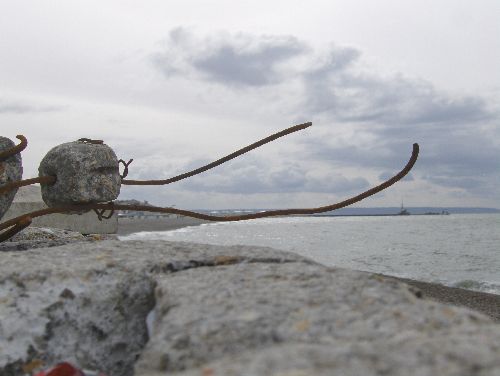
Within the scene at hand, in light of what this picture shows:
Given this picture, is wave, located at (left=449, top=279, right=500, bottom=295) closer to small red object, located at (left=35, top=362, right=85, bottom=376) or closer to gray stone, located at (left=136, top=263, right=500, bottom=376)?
gray stone, located at (left=136, top=263, right=500, bottom=376)

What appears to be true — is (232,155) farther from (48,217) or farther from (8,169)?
(48,217)

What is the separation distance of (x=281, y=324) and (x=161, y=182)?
2.10 m

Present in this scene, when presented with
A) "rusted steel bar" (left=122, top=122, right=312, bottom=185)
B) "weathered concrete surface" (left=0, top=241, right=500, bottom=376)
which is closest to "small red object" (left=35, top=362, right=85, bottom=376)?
"weathered concrete surface" (left=0, top=241, right=500, bottom=376)

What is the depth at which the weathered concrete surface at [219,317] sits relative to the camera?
40.8 inches

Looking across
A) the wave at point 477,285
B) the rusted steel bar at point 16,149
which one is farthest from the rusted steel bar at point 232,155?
the wave at point 477,285

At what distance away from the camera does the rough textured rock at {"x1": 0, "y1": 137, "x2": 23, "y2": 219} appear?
309 cm

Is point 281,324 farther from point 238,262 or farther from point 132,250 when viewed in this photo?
point 132,250

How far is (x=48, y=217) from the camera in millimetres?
8914

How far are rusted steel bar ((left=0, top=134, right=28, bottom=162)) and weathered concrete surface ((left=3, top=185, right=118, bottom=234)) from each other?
4538 mm

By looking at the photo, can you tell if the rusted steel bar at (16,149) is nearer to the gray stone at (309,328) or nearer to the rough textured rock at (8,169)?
the rough textured rock at (8,169)

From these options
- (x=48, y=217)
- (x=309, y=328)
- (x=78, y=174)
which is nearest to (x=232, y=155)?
(x=78, y=174)

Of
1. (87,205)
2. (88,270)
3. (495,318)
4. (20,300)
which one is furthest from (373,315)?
(495,318)

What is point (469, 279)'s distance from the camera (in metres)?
17.5

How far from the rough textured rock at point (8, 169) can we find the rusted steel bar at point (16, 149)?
0.06 meters
